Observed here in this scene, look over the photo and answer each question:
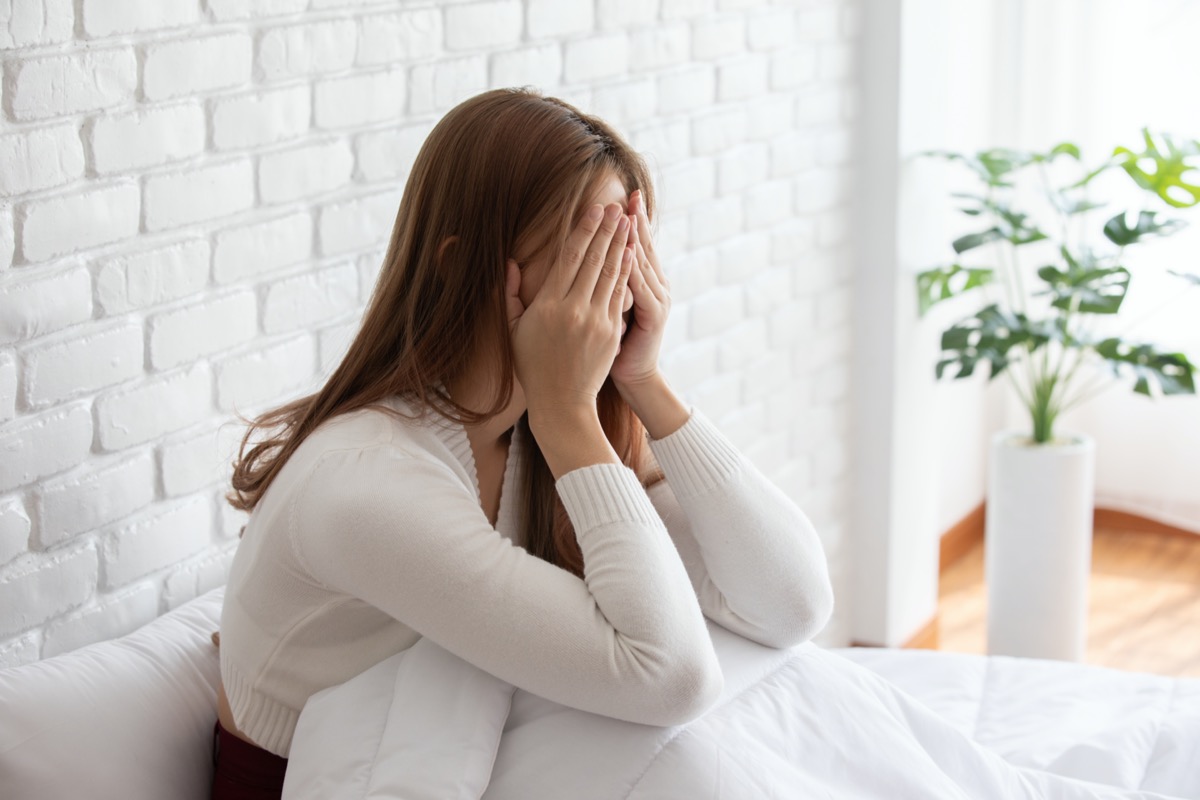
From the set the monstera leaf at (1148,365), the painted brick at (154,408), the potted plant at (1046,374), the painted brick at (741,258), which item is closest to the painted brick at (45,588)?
the painted brick at (154,408)

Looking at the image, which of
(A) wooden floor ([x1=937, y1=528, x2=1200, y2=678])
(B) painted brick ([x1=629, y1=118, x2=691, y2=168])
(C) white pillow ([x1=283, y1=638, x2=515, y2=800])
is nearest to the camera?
(C) white pillow ([x1=283, y1=638, x2=515, y2=800])

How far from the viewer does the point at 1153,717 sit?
1.66 meters

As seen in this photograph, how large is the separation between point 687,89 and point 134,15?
1.14 meters

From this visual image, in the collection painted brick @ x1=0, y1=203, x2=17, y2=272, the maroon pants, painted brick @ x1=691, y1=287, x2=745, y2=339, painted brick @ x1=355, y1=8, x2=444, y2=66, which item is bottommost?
the maroon pants

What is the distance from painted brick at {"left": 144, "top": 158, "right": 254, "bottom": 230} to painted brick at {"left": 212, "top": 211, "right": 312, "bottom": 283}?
3cm

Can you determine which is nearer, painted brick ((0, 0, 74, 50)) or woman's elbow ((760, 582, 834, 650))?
painted brick ((0, 0, 74, 50))

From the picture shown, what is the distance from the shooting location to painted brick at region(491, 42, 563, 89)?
193 centimetres

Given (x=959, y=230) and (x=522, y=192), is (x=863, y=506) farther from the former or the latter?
(x=522, y=192)

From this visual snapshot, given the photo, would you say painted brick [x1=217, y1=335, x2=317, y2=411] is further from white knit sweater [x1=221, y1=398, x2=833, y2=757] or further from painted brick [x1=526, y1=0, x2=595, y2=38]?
painted brick [x1=526, y1=0, x2=595, y2=38]

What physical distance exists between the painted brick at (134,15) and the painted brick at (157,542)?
53cm

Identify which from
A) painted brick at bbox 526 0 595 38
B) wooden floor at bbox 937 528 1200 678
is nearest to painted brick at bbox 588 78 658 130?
painted brick at bbox 526 0 595 38

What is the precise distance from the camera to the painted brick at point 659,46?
2215 mm

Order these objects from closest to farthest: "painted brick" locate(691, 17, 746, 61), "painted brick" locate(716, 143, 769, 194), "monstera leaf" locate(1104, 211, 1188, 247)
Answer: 1. "painted brick" locate(691, 17, 746, 61)
2. "painted brick" locate(716, 143, 769, 194)
3. "monstera leaf" locate(1104, 211, 1188, 247)

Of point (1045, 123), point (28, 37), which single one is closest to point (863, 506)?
point (1045, 123)
